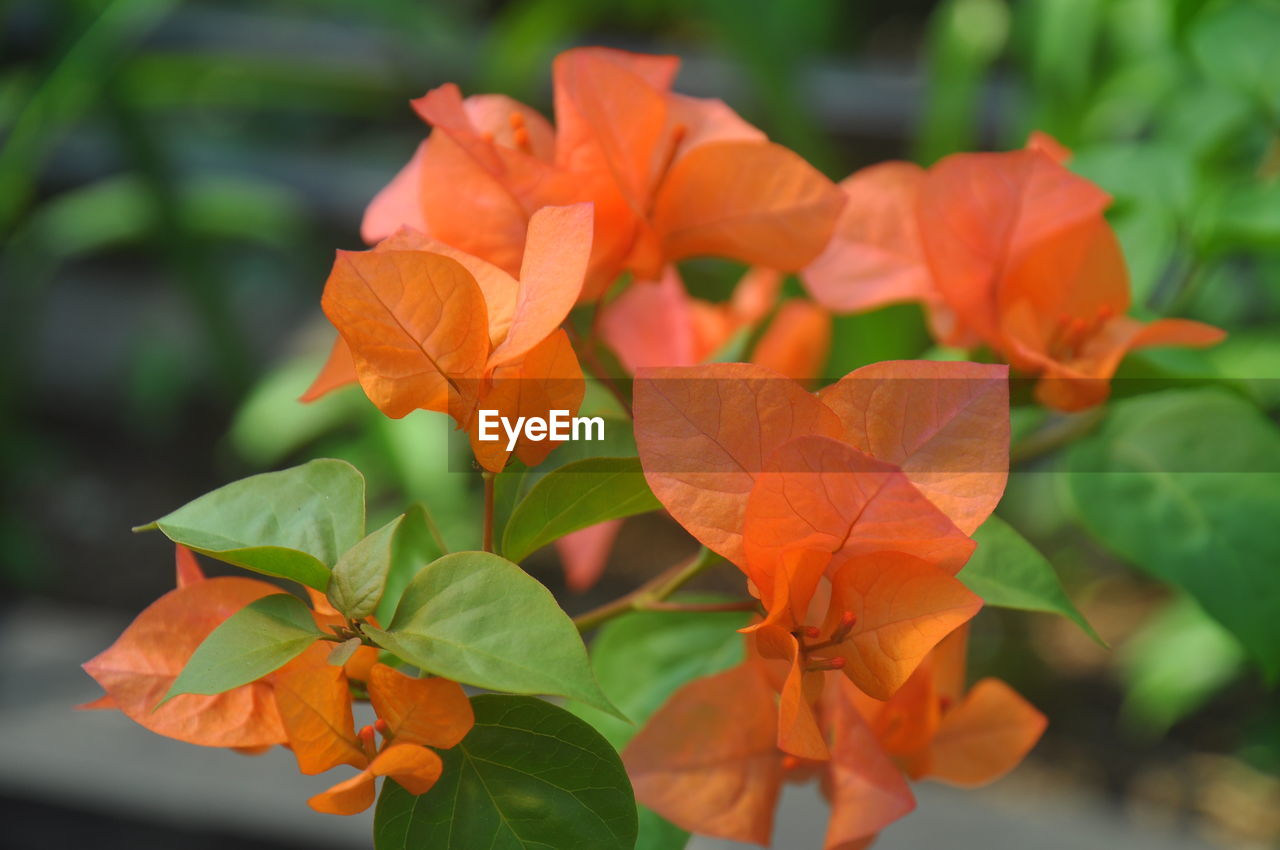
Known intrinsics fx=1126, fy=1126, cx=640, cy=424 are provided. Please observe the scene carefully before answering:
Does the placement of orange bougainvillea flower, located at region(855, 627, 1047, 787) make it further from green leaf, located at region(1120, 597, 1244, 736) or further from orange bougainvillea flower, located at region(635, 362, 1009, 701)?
green leaf, located at region(1120, 597, 1244, 736)

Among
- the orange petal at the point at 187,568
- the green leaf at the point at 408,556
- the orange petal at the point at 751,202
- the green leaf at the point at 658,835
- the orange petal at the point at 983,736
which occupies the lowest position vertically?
the green leaf at the point at 658,835

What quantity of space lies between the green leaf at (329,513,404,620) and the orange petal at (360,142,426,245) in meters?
0.11

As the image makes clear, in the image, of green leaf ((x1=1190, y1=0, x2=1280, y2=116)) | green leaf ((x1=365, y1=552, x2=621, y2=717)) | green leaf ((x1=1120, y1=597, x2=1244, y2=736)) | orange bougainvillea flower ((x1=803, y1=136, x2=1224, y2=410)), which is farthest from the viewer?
green leaf ((x1=1120, y1=597, x2=1244, y2=736))

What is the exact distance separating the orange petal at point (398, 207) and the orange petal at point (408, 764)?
135mm

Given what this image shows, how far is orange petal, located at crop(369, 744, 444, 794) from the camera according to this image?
7.4 inches

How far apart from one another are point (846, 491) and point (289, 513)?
10 cm

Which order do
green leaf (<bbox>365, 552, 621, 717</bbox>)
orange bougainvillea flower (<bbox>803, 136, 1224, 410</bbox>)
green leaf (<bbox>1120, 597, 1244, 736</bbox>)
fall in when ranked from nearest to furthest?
green leaf (<bbox>365, 552, 621, 717</bbox>), orange bougainvillea flower (<bbox>803, 136, 1224, 410</bbox>), green leaf (<bbox>1120, 597, 1244, 736</bbox>)

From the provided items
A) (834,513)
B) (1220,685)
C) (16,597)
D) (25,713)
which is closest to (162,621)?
(834,513)

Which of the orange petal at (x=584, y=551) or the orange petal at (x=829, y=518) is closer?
the orange petal at (x=829, y=518)

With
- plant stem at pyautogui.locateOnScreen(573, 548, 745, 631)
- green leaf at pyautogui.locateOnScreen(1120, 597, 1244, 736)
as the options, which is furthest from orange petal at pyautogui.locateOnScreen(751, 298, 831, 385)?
green leaf at pyautogui.locateOnScreen(1120, 597, 1244, 736)

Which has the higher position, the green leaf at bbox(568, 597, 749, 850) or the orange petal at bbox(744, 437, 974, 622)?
the orange petal at bbox(744, 437, 974, 622)

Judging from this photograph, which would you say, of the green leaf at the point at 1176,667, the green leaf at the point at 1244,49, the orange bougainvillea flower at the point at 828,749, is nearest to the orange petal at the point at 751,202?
the orange bougainvillea flower at the point at 828,749

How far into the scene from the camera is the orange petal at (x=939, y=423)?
7.9 inches

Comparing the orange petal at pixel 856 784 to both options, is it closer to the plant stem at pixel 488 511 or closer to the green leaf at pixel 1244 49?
the plant stem at pixel 488 511
